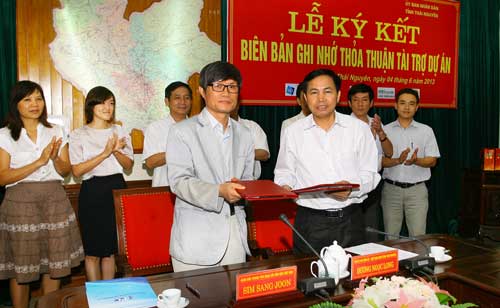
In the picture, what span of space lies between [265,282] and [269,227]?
1229 mm

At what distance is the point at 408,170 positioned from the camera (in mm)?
3613

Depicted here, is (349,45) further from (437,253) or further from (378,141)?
(437,253)

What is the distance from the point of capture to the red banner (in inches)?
154

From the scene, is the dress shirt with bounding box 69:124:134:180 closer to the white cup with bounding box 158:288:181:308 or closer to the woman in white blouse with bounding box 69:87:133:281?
the woman in white blouse with bounding box 69:87:133:281

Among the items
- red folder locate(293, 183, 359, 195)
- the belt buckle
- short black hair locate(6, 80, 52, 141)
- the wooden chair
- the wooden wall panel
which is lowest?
the wooden chair

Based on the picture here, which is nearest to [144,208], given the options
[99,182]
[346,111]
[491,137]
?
[99,182]

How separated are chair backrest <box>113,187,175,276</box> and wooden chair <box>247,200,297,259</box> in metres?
0.47

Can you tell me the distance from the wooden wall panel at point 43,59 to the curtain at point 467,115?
3606mm

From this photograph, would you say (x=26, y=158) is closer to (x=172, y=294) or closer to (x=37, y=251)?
(x=37, y=251)

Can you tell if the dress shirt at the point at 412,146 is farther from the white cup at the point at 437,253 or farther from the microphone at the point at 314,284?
the microphone at the point at 314,284

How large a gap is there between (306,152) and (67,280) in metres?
2.18

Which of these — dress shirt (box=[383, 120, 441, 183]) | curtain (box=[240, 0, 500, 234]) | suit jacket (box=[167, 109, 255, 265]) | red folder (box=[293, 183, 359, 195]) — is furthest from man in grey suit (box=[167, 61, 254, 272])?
curtain (box=[240, 0, 500, 234])

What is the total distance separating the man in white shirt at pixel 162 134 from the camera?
312 centimetres

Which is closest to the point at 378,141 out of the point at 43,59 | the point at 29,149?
the point at 29,149
